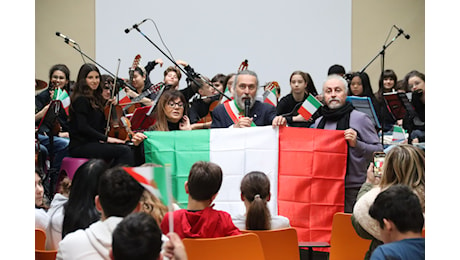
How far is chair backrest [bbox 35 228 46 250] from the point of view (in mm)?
2359

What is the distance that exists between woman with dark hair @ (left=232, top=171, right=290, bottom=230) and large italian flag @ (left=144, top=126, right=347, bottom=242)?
1.01 metres

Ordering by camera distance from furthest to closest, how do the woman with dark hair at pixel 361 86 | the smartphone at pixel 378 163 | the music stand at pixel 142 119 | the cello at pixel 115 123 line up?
the woman with dark hair at pixel 361 86 → the cello at pixel 115 123 → the music stand at pixel 142 119 → the smartphone at pixel 378 163

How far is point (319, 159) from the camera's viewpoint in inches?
156

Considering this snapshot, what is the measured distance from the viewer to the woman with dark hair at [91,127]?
172 inches

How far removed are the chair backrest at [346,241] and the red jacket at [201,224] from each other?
625 mm

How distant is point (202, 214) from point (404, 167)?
32.1 inches

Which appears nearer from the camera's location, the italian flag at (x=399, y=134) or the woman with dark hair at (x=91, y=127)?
the woman with dark hair at (x=91, y=127)

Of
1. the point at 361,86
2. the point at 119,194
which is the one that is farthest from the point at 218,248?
the point at 361,86

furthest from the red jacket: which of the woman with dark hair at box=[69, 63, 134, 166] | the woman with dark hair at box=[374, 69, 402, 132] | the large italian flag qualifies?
the woman with dark hair at box=[374, 69, 402, 132]

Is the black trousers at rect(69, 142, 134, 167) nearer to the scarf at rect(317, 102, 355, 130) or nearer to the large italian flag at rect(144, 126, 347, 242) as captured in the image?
the large italian flag at rect(144, 126, 347, 242)

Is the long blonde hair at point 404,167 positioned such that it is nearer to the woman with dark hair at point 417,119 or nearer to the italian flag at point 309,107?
the italian flag at point 309,107

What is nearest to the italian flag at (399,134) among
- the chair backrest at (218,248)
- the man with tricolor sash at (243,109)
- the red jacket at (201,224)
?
the man with tricolor sash at (243,109)

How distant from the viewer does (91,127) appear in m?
4.45
